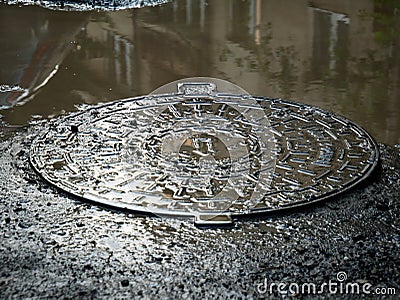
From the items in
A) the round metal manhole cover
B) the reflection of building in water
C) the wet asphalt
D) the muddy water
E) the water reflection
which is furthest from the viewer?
the water reflection

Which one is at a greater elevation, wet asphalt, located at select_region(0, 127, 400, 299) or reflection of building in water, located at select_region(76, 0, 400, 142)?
reflection of building in water, located at select_region(76, 0, 400, 142)

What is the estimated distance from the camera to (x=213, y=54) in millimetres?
7734

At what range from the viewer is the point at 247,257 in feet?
12.5

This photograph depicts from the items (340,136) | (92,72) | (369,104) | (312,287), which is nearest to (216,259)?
(312,287)

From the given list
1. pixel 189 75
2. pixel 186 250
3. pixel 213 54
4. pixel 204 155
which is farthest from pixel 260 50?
pixel 186 250

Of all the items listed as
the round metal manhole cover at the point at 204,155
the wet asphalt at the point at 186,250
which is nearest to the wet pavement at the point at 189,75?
the wet asphalt at the point at 186,250

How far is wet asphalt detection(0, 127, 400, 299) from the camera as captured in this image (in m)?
3.56

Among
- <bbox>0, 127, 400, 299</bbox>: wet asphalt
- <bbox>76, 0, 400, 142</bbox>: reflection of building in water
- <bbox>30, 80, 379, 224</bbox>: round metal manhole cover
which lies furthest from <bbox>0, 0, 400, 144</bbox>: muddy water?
<bbox>0, 127, 400, 299</bbox>: wet asphalt

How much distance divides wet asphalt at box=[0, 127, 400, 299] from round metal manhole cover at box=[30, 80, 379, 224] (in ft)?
0.44

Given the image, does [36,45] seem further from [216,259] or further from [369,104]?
[216,259]

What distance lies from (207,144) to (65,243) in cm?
155

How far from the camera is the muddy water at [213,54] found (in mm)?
6410

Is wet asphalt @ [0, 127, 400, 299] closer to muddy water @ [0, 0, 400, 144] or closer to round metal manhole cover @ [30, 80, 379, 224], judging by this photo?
round metal manhole cover @ [30, 80, 379, 224]

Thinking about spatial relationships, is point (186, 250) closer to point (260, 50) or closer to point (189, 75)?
point (189, 75)
